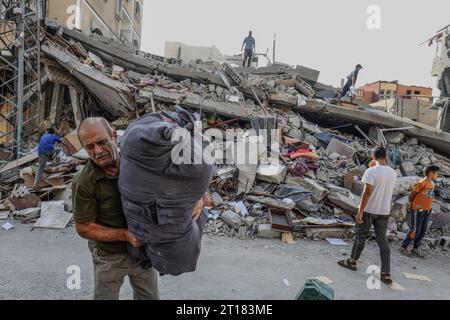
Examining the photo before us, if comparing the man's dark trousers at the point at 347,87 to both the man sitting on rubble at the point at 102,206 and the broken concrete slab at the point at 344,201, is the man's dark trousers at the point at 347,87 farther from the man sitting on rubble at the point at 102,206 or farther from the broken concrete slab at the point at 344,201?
the man sitting on rubble at the point at 102,206

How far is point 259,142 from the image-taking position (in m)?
8.33

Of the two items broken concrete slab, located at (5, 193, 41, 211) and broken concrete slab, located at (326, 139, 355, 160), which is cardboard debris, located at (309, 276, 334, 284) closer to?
broken concrete slab, located at (5, 193, 41, 211)

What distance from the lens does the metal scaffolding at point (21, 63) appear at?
8750 mm

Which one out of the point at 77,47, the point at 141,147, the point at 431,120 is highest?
the point at 77,47

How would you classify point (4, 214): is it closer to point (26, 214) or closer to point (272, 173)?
point (26, 214)

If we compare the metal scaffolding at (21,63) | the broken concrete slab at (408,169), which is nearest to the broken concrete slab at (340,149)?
the broken concrete slab at (408,169)

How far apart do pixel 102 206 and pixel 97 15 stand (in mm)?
17917

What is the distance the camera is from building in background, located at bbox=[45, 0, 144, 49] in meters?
14.3

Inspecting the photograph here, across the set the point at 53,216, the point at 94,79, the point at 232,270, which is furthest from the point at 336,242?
the point at 94,79

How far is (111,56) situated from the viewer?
12062 mm

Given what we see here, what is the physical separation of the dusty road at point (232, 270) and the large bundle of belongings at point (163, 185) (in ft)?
6.20

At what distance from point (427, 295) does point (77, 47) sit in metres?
11.1

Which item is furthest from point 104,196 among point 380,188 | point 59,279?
point 380,188
